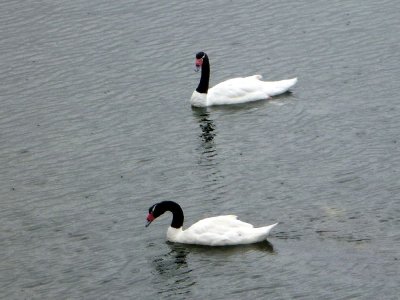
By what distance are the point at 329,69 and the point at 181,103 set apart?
3.82m

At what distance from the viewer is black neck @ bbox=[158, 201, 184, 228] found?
23453 millimetres

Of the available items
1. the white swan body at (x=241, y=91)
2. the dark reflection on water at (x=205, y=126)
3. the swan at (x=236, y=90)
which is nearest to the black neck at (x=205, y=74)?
the swan at (x=236, y=90)

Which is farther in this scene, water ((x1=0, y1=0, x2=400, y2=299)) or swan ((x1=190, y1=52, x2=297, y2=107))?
swan ((x1=190, y1=52, x2=297, y2=107))

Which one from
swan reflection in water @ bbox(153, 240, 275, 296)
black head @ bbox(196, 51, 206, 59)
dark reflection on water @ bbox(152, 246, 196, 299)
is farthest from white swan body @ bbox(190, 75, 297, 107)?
dark reflection on water @ bbox(152, 246, 196, 299)

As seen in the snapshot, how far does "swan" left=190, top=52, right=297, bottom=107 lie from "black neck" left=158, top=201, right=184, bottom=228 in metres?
7.30

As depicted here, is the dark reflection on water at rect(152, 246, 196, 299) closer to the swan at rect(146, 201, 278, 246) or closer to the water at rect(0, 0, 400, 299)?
the water at rect(0, 0, 400, 299)

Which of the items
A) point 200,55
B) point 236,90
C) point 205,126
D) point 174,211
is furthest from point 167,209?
point 200,55

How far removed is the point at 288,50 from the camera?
108ft

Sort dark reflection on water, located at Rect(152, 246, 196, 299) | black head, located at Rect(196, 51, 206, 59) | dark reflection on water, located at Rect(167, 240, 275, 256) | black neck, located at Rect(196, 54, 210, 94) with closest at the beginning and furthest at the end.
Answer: dark reflection on water, located at Rect(152, 246, 196, 299) < dark reflection on water, located at Rect(167, 240, 275, 256) < black head, located at Rect(196, 51, 206, 59) < black neck, located at Rect(196, 54, 210, 94)

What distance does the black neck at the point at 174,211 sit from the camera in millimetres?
23453

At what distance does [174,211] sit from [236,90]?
7.47m

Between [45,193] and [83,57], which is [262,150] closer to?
[45,193]

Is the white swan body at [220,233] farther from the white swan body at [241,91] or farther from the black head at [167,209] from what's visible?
the white swan body at [241,91]

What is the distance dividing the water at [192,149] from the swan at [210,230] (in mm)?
201
